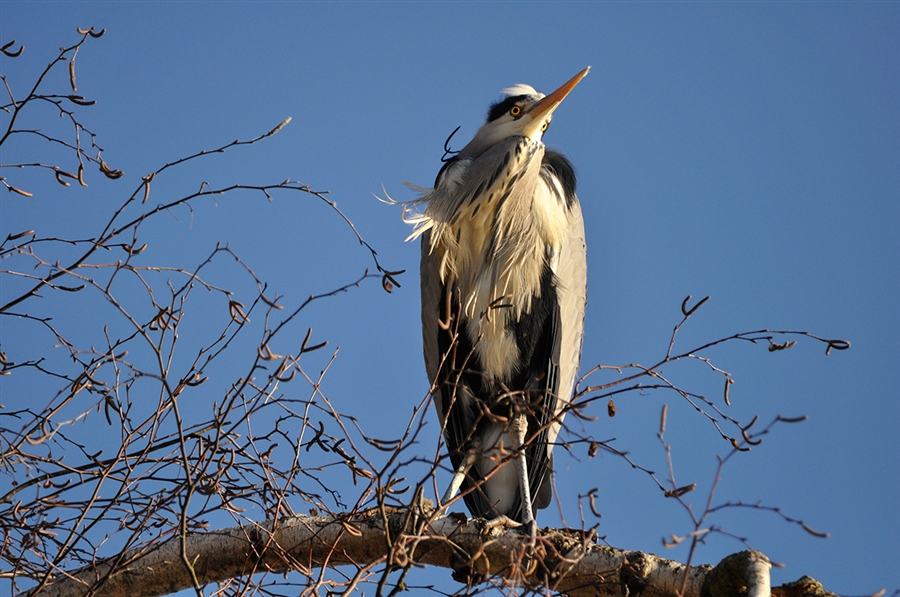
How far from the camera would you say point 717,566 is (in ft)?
6.59

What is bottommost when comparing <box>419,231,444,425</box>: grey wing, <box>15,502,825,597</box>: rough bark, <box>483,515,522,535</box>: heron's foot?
<box>15,502,825,597</box>: rough bark

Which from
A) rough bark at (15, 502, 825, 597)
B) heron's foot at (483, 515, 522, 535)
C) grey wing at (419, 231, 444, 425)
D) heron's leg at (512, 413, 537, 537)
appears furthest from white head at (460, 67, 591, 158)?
rough bark at (15, 502, 825, 597)

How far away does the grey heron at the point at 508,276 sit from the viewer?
11.2 ft

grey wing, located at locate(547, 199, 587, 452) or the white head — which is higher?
the white head

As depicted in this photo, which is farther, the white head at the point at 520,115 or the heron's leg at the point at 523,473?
the white head at the point at 520,115

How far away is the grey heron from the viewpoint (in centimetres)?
341

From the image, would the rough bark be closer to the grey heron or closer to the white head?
the grey heron

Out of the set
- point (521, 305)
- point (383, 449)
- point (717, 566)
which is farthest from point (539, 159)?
point (383, 449)

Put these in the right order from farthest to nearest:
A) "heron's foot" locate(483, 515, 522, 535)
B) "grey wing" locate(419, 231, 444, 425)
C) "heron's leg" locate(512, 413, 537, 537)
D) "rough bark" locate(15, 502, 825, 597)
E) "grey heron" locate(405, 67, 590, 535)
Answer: "grey wing" locate(419, 231, 444, 425), "grey heron" locate(405, 67, 590, 535), "heron's leg" locate(512, 413, 537, 537), "heron's foot" locate(483, 515, 522, 535), "rough bark" locate(15, 502, 825, 597)

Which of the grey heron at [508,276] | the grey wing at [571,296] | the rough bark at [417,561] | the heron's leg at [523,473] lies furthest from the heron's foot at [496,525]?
the grey wing at [571,296]

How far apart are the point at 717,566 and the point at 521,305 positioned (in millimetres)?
1622

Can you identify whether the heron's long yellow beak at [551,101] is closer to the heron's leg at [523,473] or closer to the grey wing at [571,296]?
the grey wing at [571,296]

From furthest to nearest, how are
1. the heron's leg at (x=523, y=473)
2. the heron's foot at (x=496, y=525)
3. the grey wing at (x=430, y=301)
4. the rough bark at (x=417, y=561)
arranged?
the grey wing at (x=430, y=301) < the heron's leg at (x=523, y=473) < the heron's foot at (x=496, y=525) < the rough bark at (x=417, y=561)

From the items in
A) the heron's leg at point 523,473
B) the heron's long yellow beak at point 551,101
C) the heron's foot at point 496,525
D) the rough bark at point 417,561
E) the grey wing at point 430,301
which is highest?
the heron's long yellow beak at point 551,101
